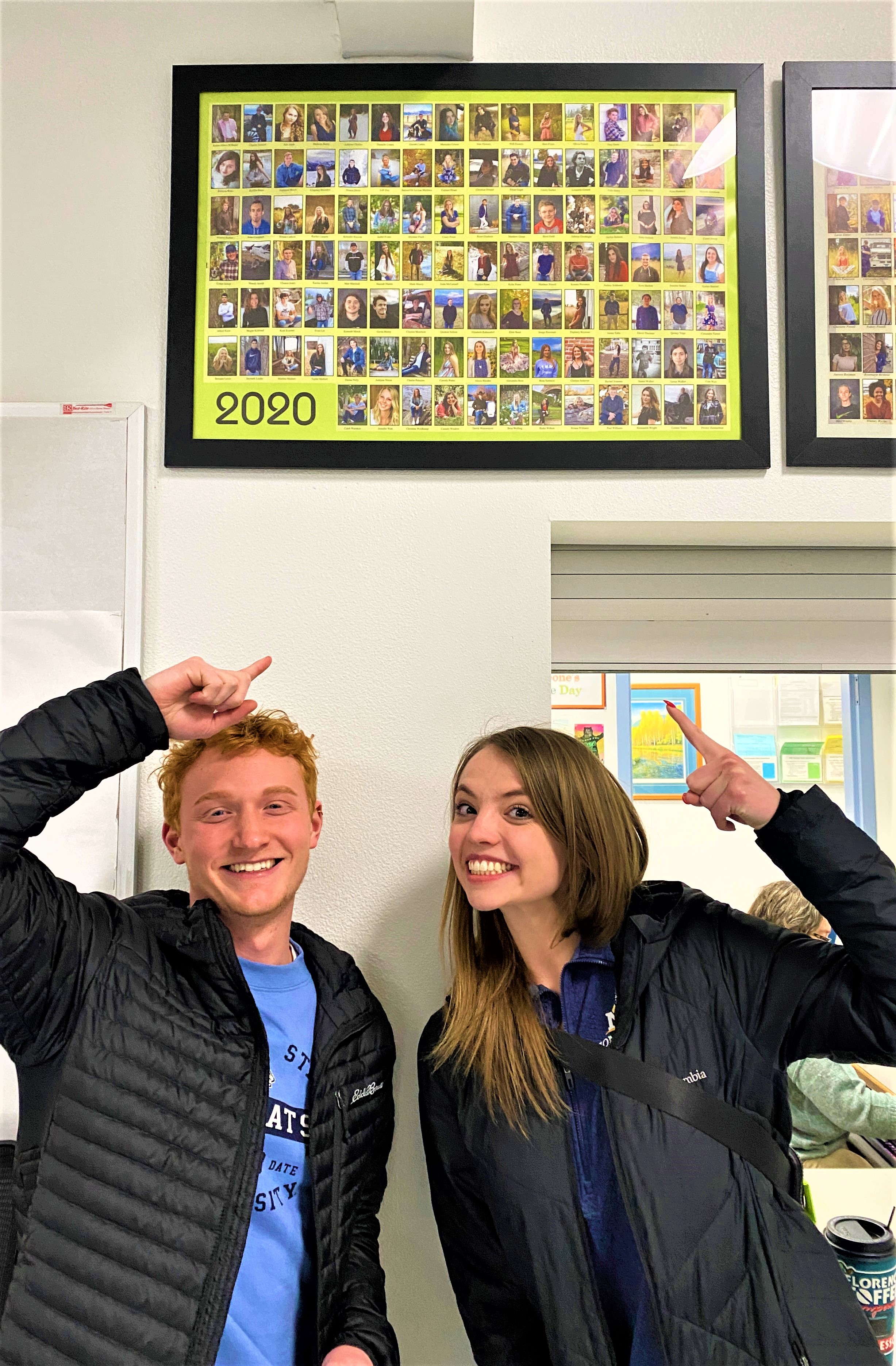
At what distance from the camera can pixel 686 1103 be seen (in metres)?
1.14

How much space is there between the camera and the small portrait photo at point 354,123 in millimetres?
1555

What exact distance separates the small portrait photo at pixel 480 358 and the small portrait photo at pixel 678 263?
1.03ft

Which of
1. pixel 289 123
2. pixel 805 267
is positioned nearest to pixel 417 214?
pixel 289 123

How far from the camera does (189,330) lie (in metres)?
1.54

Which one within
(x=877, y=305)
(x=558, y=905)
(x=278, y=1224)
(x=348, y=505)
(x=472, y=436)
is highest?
(x=877, y=305)

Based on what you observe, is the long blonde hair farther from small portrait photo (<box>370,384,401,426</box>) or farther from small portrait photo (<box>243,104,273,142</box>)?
small portrait photo (<box>243,104,273,142</box>)

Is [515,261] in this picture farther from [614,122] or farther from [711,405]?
[711,405]

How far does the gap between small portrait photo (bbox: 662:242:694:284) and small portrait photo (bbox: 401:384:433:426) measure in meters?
0.44

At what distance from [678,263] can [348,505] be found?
2.22 ft

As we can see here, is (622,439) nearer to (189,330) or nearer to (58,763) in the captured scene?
(189,330)

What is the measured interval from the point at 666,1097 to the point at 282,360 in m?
1.23

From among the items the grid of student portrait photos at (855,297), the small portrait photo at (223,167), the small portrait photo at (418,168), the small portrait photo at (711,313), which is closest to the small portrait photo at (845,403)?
the grid of student portrait photos at (855,297)

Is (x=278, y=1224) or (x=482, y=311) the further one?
(x=482, y=311)

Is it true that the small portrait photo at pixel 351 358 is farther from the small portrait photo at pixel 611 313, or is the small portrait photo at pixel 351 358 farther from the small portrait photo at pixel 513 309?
the small portrait photo at pixel 611 313
